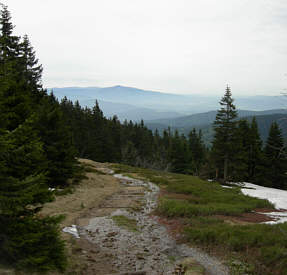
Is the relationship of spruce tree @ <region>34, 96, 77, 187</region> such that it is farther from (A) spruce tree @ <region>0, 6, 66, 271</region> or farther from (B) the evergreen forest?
(A) spruce tree @ <region>0, 6, 66, 271</region>

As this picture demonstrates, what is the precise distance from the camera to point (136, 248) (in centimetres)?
923

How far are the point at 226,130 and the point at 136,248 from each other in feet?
88.2

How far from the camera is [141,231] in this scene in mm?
11219

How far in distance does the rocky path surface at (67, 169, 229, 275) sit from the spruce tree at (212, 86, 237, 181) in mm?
21419

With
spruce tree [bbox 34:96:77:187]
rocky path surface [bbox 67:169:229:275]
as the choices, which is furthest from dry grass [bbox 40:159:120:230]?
spruce tree [bbox 34:96:77:187]

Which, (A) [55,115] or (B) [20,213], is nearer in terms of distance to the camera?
(B) [20,213]

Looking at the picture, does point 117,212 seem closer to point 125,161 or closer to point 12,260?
point 12,260

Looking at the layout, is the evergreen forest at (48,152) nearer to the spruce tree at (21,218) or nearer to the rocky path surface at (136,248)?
the spruce tree at (21,218)

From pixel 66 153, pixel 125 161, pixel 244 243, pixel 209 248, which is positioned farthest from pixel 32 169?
pixel 125 161

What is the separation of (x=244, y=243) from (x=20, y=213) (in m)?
7.61

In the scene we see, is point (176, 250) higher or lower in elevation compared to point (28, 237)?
lower

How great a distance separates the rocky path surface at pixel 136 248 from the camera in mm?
7539

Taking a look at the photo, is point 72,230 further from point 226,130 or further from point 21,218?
point 226,130

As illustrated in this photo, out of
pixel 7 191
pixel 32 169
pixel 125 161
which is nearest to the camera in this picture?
pixel 7 191
